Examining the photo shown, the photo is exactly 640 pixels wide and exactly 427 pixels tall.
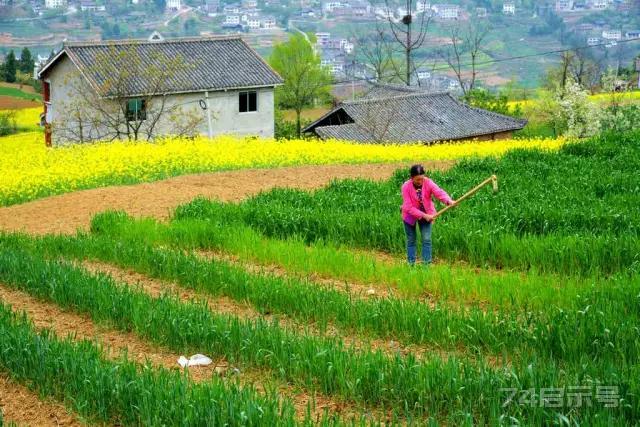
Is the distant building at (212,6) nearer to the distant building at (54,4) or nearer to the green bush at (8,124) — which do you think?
the distant building at (54,4)

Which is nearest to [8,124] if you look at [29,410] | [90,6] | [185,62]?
[185,62]

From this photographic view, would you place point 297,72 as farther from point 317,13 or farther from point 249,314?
point 317,13

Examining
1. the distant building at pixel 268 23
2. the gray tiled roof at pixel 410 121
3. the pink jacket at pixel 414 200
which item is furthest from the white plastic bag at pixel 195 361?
the distant building at pixel 268 23

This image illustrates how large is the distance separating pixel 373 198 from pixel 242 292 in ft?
22.7

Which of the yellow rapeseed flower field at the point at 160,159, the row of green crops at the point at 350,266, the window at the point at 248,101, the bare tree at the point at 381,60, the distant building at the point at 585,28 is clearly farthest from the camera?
the distant building at the point at 585,28

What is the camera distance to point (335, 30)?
536 ft

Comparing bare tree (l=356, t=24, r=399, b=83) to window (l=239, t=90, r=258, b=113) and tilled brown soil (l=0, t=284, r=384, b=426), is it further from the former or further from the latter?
tilled brown soil (l=0, t=284, r=384, b=426)

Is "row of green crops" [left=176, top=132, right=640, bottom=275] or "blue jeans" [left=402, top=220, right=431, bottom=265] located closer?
"row of green crops" [left=176, top=132, right=640, bottom=275]

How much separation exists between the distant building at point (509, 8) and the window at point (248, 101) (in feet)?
368

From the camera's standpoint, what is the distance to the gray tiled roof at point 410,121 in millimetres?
47219

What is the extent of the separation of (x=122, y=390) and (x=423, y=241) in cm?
657

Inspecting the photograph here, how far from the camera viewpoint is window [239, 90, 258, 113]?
48.9m

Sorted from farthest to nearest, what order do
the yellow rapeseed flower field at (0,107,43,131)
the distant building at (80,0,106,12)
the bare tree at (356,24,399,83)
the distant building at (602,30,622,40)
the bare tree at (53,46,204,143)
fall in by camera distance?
the distant building at (80,0,106,12)
the distant building at (602,30,622,40)
the bare tree at (356,24,399,83)
the yellow rapeseed flower field at (0,107,43,131)
the bare tree at (53,46,204,143)

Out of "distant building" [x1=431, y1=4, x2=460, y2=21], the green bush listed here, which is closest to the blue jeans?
the green bush
